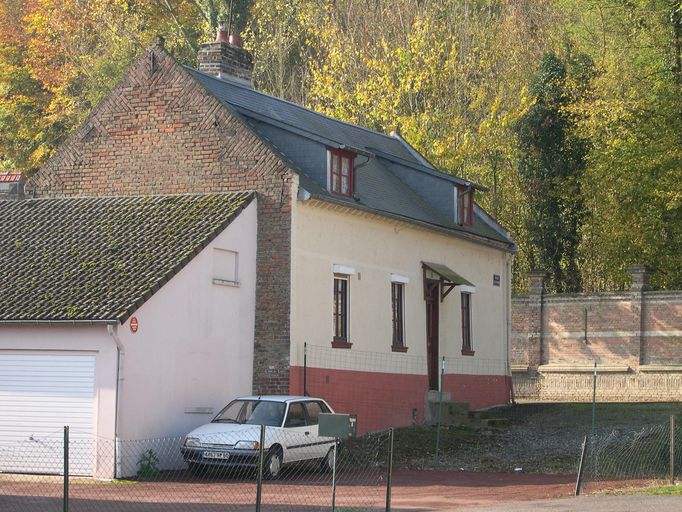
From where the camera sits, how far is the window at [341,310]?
97.1 feet

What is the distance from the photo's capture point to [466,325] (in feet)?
120

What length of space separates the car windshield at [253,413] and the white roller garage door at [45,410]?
249 centimetres

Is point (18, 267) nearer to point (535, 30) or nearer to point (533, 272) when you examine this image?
point (533, 272)

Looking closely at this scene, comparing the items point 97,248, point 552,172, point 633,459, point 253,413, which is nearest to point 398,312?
point 97,248

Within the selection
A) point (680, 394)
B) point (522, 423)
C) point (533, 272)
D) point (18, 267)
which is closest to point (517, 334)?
point (533, 272)

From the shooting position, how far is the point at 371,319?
30.9 meters

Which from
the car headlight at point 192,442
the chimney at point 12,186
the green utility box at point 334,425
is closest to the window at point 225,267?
the car headlight at point 192,442

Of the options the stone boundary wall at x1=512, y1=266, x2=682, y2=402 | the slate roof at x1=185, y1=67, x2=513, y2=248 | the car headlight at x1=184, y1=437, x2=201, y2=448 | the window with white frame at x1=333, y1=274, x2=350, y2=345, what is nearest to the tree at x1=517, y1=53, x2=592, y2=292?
the stone boundary wall at x1=512, y1=266, x2=682, y2=402

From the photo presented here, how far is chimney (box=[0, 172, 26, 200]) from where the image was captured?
3177 centimetres

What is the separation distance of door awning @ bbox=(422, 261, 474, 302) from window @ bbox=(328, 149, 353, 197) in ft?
13.2

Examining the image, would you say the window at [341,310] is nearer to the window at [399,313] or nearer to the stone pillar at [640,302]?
the window at [399,313]

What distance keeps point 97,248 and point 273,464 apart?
652 cm

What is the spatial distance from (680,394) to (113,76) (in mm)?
27481

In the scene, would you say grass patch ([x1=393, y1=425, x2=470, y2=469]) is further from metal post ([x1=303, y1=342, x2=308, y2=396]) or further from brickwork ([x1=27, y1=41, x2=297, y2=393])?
brickwork ([x1=27, y1=41, x2=297, y2=393])
